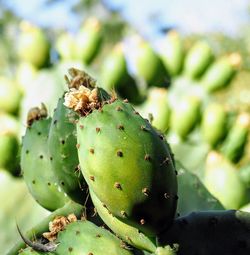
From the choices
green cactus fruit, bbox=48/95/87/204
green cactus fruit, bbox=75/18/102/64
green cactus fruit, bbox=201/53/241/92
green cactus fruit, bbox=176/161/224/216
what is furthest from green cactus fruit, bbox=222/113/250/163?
green cactus fruit, bbox=48/95/87/204

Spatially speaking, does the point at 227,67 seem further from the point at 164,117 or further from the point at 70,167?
the point at 70,167

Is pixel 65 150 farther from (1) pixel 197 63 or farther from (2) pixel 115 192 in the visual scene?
(1) pixel 197 63

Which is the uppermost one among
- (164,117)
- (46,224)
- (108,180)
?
(108,180)

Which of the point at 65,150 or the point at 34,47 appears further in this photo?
the point at 34,47

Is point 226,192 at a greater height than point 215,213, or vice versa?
point 215,213

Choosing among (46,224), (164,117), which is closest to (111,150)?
(46,224)

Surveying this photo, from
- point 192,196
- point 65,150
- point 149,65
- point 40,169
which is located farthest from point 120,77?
point 65,150
